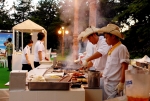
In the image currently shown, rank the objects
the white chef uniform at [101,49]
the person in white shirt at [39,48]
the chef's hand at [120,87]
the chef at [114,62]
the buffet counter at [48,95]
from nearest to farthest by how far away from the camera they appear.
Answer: the buffet counter at [48,95]
the chef's hand at [120,87]
the chef at [114,62]
the white chef uniform at [101,49]
the person in white shirt at [39,48]

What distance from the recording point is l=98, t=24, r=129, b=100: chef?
3.48 m

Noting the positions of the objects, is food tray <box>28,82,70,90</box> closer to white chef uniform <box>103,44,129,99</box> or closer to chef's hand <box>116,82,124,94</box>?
chef's hand <box>116,82,124,94</box>

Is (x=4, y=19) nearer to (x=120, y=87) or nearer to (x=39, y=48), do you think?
(x=39, y=48)

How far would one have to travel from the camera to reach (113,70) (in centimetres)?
357

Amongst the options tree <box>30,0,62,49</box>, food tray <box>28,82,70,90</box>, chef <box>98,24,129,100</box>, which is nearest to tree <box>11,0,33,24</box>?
tree <box>30,0,62,49</box>

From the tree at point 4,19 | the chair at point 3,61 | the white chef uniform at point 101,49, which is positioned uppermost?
the tree at point 4,19

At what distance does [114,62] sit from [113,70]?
108mm

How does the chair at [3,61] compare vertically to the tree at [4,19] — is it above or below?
below

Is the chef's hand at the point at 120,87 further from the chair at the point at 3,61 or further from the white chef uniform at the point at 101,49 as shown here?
the chair at the point at 3,61

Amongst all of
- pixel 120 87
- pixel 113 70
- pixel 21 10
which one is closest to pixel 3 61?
pixel 113 70

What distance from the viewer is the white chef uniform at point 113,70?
3484 millimetres

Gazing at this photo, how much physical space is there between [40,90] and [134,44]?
61.8 feet

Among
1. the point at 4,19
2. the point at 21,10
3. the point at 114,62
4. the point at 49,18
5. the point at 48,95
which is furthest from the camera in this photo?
the point at 21,10

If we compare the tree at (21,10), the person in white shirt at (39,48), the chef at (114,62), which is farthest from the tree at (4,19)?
the chef at (114,62)
